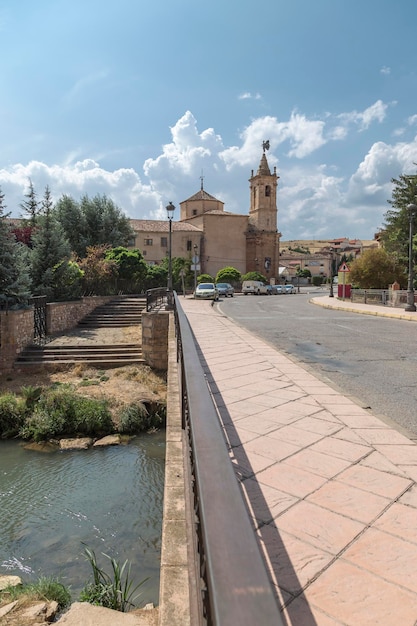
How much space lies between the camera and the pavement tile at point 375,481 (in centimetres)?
290

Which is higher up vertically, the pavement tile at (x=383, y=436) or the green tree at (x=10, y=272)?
the green tree at (x=10, y=272)

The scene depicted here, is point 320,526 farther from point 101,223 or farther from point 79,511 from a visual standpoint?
point 101,223

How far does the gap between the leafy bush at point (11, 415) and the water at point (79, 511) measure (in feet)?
1.34

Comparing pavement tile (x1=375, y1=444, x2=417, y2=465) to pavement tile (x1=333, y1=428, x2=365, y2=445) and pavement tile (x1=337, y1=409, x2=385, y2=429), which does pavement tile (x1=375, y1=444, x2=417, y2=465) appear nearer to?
pavement tile (x1=333, y1=428, x2=365, y2=445)

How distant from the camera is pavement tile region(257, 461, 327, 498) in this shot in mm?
2922

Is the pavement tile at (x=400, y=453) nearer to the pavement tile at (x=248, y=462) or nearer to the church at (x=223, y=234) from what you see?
the pavement tile at (x=248, y=462)

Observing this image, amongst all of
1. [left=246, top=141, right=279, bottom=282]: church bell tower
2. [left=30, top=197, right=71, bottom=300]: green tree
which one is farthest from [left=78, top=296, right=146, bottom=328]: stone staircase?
[left=246, top=141, right=279, bottom=282]: church bell tower

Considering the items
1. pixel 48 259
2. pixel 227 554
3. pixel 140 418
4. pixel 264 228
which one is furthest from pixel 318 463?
pixel 264 228

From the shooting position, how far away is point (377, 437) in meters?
3.97

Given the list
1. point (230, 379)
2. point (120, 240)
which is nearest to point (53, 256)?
point (120, 240)

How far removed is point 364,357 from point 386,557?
23.3 feet

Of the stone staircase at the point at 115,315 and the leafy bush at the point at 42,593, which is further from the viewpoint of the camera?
the stone staircase at the point at 115,315

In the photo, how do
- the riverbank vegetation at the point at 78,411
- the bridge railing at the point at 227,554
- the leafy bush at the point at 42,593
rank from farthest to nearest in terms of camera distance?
1. the riverbank vegetation at the point at 78,411
2. the leafy bush at the point at 42,593
3. the bridge railing at the point at 227,554

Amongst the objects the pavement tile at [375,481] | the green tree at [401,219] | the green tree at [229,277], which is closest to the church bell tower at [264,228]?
the green tree at [229,277]
